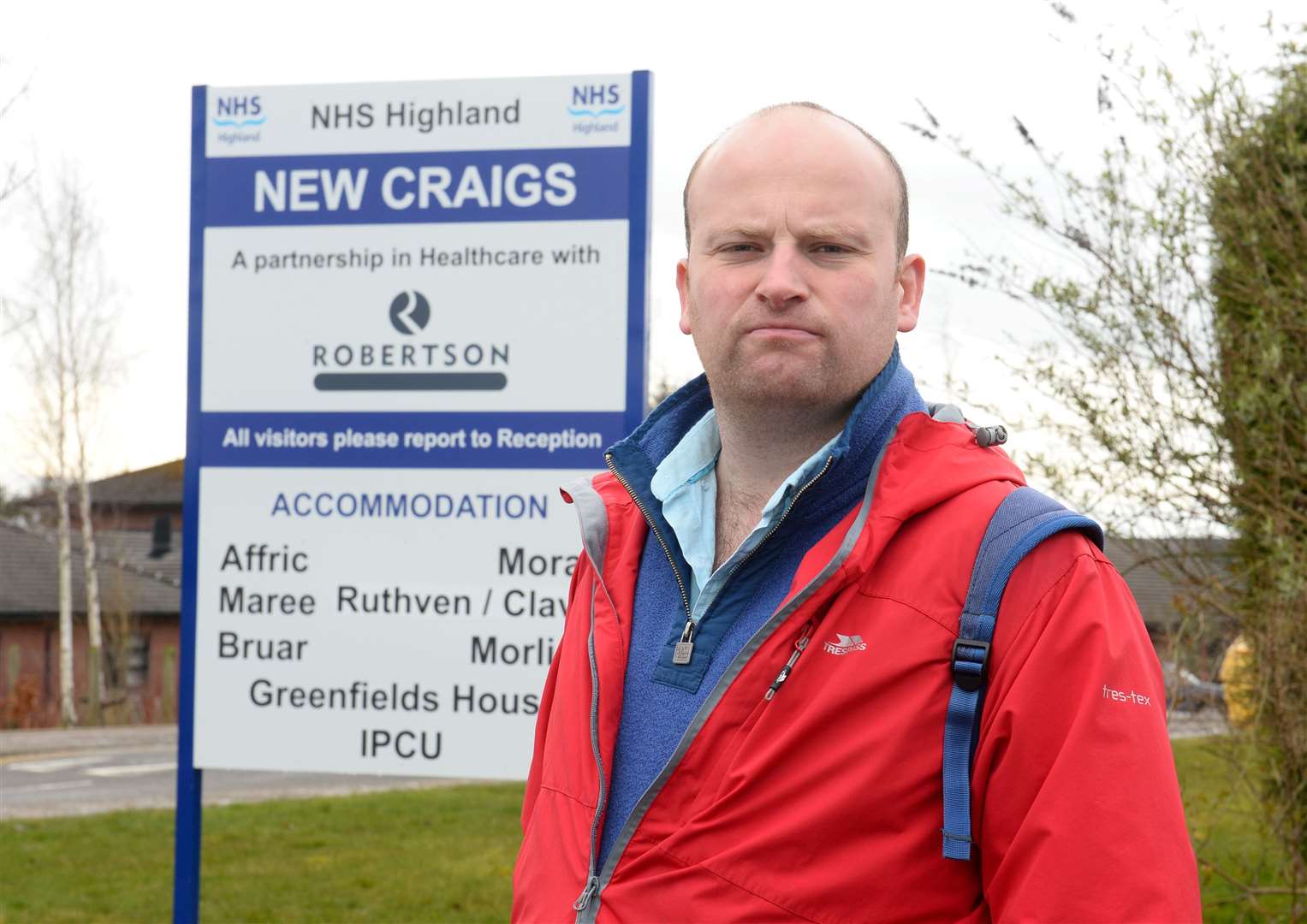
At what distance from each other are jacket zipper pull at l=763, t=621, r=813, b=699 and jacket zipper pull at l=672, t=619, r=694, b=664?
0.53 feet

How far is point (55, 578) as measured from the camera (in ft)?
137

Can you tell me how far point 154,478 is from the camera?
58688 mm

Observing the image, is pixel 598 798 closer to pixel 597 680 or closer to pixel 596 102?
pixel 597 680

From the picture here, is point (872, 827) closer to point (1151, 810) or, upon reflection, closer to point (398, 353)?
point (1151, 810)

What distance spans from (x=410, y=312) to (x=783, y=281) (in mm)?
2537

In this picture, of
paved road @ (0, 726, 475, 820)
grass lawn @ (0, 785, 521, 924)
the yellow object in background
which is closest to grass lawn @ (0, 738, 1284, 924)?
grass lawn @ (0, 785, 521, 924)

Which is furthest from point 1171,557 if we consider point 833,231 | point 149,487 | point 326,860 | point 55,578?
point 149,487

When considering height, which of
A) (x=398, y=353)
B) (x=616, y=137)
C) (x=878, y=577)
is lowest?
(x=878, y=577)

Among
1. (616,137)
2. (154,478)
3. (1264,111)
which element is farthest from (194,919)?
(154,478)

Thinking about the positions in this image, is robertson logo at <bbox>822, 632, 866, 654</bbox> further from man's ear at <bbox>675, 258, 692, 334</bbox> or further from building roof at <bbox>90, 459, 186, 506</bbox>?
building roof at <bbox>90, 459, 186, 506</bbox>

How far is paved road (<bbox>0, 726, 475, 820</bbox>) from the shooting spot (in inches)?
563

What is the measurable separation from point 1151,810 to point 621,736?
0.68 meters

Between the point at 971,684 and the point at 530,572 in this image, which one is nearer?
the point at 971,684

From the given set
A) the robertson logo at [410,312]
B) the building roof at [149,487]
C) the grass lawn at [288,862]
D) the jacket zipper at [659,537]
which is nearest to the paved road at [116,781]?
the grass lawn at [288,862]
